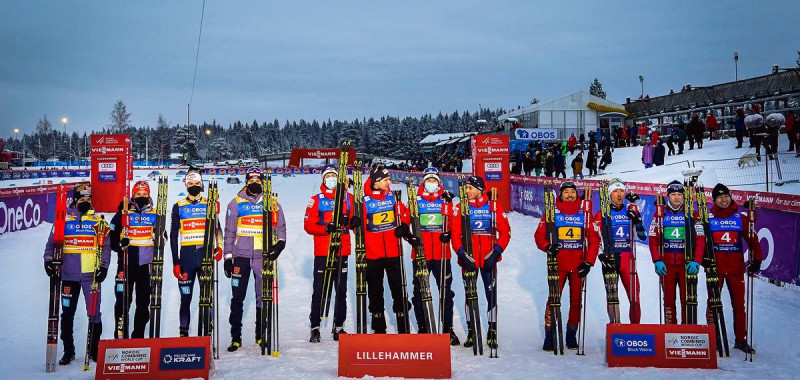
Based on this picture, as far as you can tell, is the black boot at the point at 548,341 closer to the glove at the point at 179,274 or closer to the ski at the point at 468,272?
the ski at the point at 468,272

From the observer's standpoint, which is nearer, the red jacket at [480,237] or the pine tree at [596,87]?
the red jacket at [480,237]

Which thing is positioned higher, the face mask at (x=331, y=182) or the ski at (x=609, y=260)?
the face mask at (x=331, y=182)

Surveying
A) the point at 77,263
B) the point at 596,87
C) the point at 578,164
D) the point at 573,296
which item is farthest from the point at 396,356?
the point at 596,87

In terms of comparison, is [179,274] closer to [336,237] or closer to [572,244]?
[336,237]

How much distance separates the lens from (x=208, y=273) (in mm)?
7406

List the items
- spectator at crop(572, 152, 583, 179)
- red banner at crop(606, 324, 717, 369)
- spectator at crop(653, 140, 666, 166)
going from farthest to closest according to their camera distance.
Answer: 1. spectator at crop(572, 152, 583, 179)
2. spectator at crop(653, 140, 666, 166)
3. red banner at crop(606, 324, 717, 369)

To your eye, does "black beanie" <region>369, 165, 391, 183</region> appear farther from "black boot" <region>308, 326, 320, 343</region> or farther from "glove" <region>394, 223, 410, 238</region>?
"black boot" <region>308, 326, 320, 343</region>

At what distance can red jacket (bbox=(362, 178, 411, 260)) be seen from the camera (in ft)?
25.3

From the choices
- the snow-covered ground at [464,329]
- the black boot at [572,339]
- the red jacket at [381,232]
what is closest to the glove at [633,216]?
the black boot at [572,339]

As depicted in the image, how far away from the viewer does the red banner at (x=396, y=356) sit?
635cm

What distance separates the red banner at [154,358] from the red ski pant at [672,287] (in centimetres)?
555

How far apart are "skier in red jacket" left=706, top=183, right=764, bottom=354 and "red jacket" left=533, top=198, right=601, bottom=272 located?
1.38m

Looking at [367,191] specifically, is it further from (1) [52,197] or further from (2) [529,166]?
(2) [529,166]

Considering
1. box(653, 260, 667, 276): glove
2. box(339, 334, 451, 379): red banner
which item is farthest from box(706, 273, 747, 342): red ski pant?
box(339, 334, 451, 379): red banner
